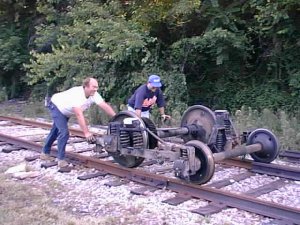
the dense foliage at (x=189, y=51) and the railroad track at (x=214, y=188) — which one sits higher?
the dense foliage at (x=189, y=51)

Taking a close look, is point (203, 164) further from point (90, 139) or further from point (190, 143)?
point (90, 139)

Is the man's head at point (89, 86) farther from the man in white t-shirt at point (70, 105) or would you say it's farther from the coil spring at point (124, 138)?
the coil spring at point (124, 138)

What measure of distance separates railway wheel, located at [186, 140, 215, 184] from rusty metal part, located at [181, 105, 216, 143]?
3.17ft

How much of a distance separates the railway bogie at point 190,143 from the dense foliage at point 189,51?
16.5 feet

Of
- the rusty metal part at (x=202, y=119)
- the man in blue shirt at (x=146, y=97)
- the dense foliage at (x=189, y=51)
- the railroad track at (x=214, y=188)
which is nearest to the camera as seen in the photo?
the railroad track at (x=214, y=188)

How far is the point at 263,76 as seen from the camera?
14766mm

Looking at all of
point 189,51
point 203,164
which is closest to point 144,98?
point 203,164

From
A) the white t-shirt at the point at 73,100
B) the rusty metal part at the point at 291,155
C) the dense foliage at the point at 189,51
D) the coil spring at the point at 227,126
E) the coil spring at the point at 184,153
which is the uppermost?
the dense foliage at the point at 189,51

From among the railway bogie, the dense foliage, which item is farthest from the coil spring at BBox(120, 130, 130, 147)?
the dense foliage

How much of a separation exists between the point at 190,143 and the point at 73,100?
2.23 metres

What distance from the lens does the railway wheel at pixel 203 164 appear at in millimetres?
6820

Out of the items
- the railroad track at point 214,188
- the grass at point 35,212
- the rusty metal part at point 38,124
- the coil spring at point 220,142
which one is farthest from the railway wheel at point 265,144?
the rusty metal part at point 38,124

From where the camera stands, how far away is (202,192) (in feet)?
22.2

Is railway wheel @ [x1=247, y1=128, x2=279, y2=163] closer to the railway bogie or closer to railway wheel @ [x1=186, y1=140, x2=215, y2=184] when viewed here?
the railway bogie
